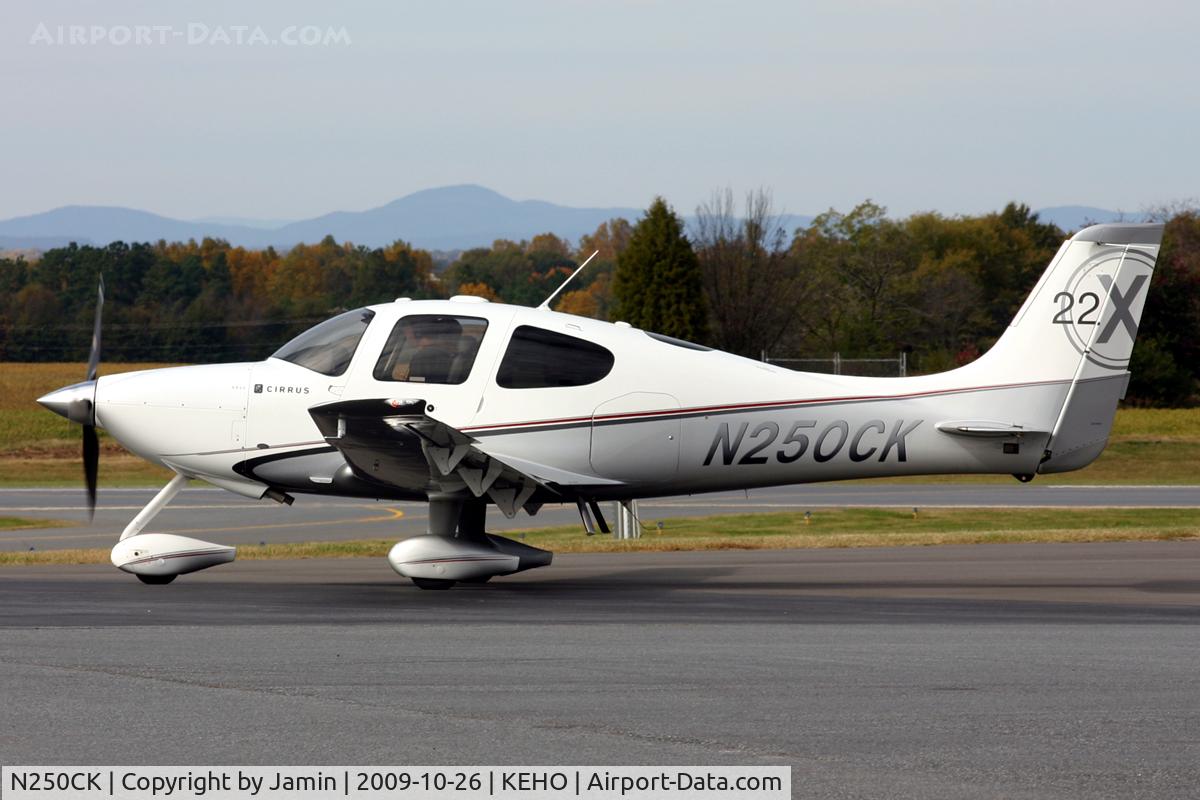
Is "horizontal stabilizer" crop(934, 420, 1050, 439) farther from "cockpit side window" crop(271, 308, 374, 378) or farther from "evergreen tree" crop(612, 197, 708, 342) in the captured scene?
"evergreen tree" crop(612, 197, 708, 342)

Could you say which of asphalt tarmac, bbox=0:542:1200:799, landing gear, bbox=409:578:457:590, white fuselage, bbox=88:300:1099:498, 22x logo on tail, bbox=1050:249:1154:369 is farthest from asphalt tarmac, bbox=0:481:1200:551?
22x logo on tail, bbox=1050:249:1154:369

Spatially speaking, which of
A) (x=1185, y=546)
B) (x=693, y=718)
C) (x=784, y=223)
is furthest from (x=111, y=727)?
(x=784, y=223)

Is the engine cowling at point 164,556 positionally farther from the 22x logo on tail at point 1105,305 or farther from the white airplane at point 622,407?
the 22x logo on tail at point 1105,305

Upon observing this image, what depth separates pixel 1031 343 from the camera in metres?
12.9

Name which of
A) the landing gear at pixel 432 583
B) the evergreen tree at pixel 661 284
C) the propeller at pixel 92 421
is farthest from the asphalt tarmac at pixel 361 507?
the evergreen tree at pixel 661 284

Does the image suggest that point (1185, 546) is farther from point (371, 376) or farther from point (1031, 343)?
point (371, 376)

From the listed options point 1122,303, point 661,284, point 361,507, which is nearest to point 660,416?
point 1122,303

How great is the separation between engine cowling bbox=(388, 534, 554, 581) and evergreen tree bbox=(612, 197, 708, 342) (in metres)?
31.1

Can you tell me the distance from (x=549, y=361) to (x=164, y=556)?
3954 millimetres

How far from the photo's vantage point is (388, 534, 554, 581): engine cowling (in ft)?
40.7

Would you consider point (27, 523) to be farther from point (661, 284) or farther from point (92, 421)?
point (661, 284)

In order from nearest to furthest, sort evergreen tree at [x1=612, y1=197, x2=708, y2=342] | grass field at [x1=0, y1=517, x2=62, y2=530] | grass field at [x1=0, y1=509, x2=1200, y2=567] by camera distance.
Answer: 1. grass field at [x1=0, y1=509, x2=1200, y2=567]
2. grass field at [x1=0, y1=517, x2=62, y2=530]
3. evergreen tree at [x1=612, y1=197, x2=708, y2=342]

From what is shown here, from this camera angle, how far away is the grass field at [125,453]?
34.8m
